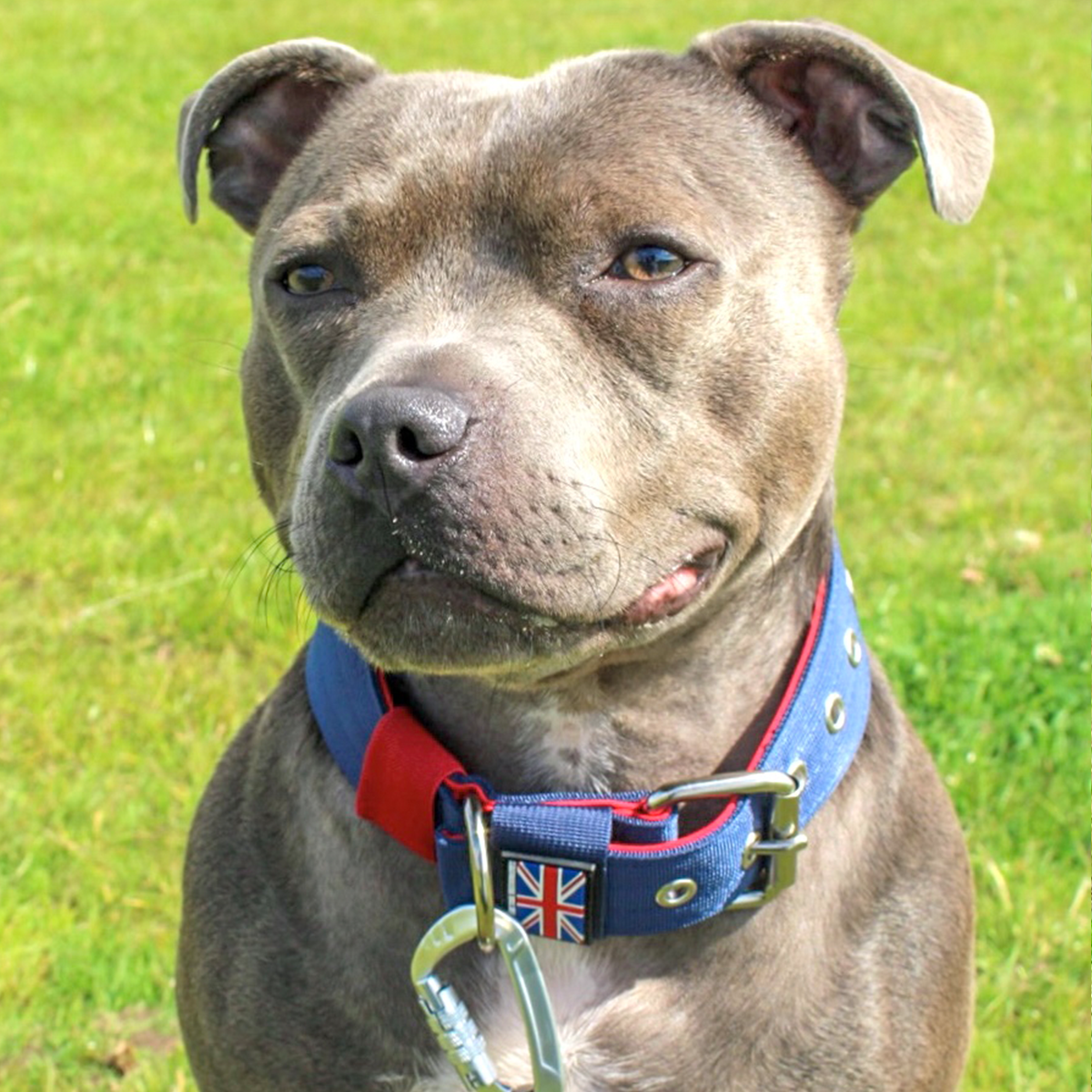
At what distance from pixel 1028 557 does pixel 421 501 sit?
3.74m

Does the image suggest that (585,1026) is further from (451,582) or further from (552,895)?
(451,582)

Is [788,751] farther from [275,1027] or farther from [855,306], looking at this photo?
[855,306]

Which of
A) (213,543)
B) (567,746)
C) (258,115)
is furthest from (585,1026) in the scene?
(213,543)

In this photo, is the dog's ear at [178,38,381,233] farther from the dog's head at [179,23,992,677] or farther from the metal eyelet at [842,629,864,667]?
the metal eyelet at [842,629,864,667]

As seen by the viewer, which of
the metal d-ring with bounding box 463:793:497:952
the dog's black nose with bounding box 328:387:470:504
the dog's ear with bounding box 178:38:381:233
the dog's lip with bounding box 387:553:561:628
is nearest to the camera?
the dog's black nose with bounding box 328:387:470:504

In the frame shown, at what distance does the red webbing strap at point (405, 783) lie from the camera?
2.79 meters

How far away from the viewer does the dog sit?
2.58 m

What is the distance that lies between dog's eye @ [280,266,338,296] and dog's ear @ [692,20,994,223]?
2.61 ft

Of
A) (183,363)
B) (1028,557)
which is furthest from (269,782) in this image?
(183,363)

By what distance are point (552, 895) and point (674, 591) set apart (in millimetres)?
542

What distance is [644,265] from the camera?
2.74 metres

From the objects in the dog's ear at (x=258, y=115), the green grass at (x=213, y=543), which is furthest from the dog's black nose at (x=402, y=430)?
the green grass at (x=213, y=543)

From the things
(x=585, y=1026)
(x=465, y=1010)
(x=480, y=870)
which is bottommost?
(x=585, y=1026)

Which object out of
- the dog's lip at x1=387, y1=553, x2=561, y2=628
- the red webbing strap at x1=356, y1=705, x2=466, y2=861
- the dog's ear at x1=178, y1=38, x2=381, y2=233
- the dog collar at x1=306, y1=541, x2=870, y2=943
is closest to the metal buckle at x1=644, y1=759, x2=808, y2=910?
the dog collar at x1=306, y1=541, x2=870, y2=943
